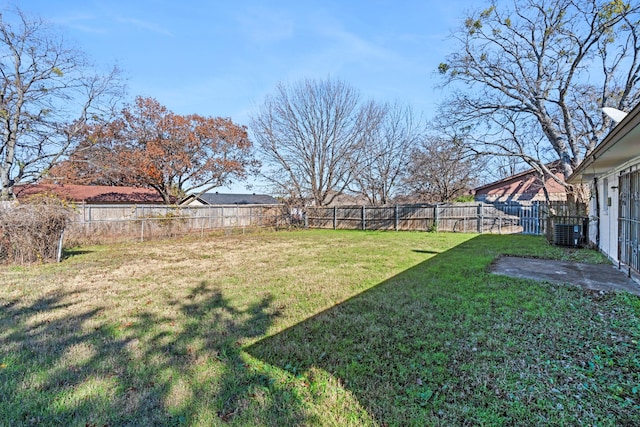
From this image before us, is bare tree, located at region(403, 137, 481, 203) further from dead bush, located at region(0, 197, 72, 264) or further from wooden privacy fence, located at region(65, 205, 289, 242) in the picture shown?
dead bush, located at region(0, 197, 72, 264)

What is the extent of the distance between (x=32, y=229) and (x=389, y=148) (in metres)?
17.8

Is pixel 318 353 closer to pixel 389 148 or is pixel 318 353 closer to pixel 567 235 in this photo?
pixel 567 235

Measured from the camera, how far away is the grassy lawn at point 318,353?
2008 millimetres

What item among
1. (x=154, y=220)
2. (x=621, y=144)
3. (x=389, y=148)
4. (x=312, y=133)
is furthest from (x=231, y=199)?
(x=621, y=144)

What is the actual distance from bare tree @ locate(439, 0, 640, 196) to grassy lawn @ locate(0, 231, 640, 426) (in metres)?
11.0

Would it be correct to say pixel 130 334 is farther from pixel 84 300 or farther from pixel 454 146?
pixel 454 146

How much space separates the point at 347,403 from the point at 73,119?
1887cm

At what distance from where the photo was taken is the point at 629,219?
564 centimetres

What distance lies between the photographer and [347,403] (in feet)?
6.83

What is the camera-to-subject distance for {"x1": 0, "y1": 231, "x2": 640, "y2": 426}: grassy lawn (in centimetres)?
201

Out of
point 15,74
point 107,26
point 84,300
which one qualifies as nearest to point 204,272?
point 84,300

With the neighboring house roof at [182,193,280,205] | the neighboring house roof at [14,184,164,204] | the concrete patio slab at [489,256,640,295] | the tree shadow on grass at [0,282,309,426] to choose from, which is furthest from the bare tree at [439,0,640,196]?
the neighboring house roof at [14,184,164,204]

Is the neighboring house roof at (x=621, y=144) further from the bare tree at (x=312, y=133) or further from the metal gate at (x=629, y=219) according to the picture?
the bare tree at (x=312, y=133)

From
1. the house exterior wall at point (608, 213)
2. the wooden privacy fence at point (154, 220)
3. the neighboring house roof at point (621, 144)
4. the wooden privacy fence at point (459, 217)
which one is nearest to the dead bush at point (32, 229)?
the wooden privacy fence at point (154, 220)
